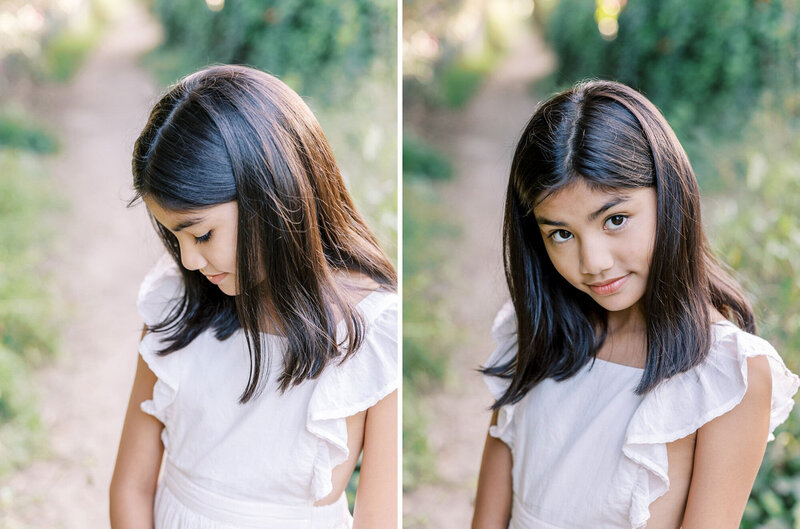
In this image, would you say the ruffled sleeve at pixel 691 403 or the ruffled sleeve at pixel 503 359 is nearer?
the ruffled sleeve at pixel 691 403

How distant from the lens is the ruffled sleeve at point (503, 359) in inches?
58.4

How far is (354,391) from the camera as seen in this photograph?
1341 millimetres

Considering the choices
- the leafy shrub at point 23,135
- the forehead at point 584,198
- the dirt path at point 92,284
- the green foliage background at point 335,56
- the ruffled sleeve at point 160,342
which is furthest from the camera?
the leafy shrub at point 23,135

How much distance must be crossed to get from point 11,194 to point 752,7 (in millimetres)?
3395

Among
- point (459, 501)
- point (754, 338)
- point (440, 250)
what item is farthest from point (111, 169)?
point (754, 338)

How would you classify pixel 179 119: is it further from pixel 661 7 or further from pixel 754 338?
pixel 661 7

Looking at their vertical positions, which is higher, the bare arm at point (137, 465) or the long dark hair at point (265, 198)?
the long dark hair at point (265, 198)

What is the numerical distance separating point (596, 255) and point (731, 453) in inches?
15.5

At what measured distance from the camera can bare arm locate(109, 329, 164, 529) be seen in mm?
1472

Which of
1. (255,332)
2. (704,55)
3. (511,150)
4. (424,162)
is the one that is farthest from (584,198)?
(424,162)

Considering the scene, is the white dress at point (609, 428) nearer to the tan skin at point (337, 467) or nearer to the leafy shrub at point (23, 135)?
the tan skin at point (337, 467)

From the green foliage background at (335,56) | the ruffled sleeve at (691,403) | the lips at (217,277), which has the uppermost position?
the green foliage background at (335,56)

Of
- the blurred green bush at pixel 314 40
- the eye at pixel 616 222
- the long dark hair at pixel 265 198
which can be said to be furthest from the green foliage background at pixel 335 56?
the eye at pixel 616 222

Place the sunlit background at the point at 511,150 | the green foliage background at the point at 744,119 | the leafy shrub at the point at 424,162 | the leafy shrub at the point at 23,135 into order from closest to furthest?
the green foliage background at the point at 744,119 → the sunlit background at the point at 511,150 → the leafy shrub at the point at 23,135 → the leafy shrub at the point at 424,162
